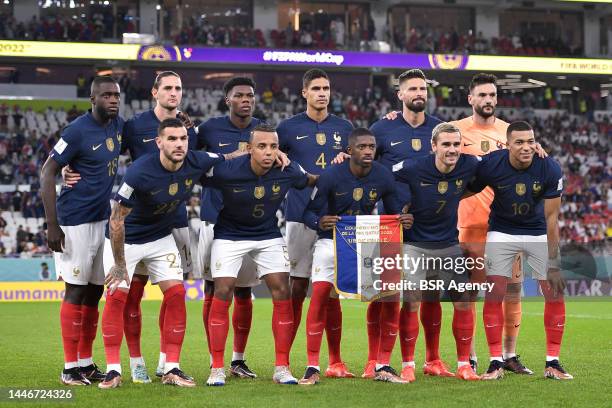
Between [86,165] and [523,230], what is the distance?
13.4 feet

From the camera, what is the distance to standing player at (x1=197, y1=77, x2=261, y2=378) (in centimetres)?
927

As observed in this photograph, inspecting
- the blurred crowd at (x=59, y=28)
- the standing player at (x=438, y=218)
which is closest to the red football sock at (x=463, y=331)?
the standing player at (x=438, y=218)

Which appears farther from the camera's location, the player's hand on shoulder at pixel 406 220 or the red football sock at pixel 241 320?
the red football sock at pixel 241 320

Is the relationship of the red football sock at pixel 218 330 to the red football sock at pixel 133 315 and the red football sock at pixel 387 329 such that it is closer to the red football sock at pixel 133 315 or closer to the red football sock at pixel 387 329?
the red football sock at pixel 133 315

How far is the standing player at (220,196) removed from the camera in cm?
927

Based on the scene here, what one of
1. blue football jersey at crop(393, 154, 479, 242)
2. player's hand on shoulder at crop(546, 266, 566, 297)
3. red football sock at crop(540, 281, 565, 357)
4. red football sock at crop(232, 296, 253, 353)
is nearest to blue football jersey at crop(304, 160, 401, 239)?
blue football jersey at crop(393, 154, 479, 242)

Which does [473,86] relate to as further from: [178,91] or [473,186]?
[178,91]

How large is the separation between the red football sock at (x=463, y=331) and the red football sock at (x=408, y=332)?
0.38 meters

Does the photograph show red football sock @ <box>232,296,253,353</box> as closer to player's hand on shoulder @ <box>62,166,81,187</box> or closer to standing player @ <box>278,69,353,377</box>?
standing player @ <box>278,69,353,377</box>

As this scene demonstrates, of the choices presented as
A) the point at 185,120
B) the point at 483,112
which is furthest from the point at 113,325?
the point at 483,112

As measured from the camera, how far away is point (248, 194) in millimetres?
8609

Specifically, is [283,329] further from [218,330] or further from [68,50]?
[68,50]

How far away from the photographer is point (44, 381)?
9.02 metres

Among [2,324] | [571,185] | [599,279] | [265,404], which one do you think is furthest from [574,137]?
[265,404]
